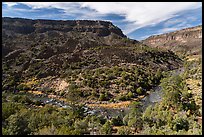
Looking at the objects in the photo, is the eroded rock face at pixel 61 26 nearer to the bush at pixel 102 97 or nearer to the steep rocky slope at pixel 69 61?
the steep rocky slope at pixel 69 61

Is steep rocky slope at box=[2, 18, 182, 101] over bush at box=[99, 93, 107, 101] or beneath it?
over

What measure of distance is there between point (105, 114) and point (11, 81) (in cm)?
1537

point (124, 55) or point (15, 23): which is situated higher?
point (15, 23)

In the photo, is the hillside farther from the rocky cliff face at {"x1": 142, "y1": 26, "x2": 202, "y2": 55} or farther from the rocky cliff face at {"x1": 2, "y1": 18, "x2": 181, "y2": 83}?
the rocky cliff face at {"x1": 142, "y1": 26, "x2": 202, "y2": 55}

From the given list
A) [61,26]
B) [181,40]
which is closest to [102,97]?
[61,26]

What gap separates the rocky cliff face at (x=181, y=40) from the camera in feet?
344

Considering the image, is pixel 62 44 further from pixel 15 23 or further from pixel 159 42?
pixel 159 42

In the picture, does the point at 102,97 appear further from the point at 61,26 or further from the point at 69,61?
the point at 61,26

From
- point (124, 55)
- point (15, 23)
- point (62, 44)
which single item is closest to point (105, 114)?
point (124, 55)

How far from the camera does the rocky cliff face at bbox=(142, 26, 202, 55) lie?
344ft

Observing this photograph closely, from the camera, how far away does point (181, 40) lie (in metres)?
122

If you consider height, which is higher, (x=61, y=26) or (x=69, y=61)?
(x=61, y=26)

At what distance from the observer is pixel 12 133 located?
42.5ft

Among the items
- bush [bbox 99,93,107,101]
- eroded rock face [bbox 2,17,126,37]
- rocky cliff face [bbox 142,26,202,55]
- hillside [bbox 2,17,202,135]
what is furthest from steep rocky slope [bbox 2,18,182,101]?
rocky cliff face [bbox 142,26,202,55]
